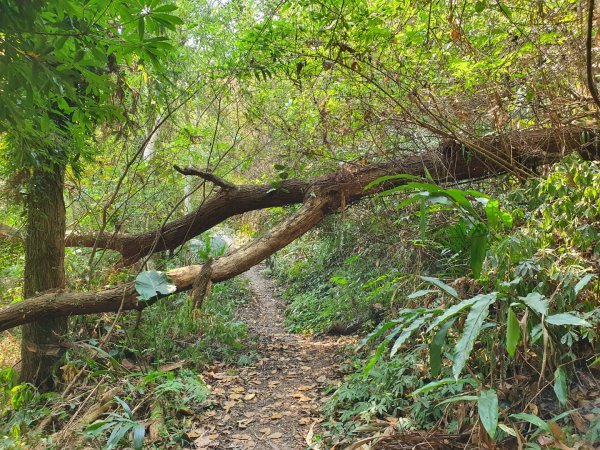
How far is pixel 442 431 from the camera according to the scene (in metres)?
2.94

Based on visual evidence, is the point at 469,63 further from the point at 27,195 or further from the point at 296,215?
the point at 27,195

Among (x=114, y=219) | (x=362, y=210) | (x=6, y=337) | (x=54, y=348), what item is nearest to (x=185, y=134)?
(x=114, y=219)

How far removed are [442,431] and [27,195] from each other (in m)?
5.30

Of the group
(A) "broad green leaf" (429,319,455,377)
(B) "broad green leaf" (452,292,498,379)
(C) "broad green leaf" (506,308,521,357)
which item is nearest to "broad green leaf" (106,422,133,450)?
(A) "broad green leaf" (429,319,455,377)

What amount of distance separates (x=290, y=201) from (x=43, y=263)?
337 cm

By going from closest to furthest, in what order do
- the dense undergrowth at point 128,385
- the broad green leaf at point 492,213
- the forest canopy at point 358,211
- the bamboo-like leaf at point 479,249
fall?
the forest canopy at point 358,211 < the bamboo-like leaf at point 479,249 < the broad green leaf at point 492,213 < the dense undergrowth at point 128,385

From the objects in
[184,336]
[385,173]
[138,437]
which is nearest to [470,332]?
[138,437]

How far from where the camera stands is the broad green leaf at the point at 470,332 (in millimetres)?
1982

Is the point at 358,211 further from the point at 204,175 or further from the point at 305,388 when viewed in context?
the point at 305,388

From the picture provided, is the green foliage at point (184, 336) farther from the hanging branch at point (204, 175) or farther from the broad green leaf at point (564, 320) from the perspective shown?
the broad green leaf at point (564, 320)

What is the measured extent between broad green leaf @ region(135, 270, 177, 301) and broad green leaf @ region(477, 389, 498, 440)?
12.3 feet

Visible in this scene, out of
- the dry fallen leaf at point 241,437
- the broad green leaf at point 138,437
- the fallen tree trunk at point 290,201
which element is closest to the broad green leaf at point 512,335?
the broad green leaf at point 138,437

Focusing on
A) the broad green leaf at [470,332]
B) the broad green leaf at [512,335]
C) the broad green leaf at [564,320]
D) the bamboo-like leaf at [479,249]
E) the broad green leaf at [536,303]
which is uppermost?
the bamboo-like leaf at [479,249]

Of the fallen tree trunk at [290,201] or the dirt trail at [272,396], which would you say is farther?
the fallen tree trunk at [290,201]
